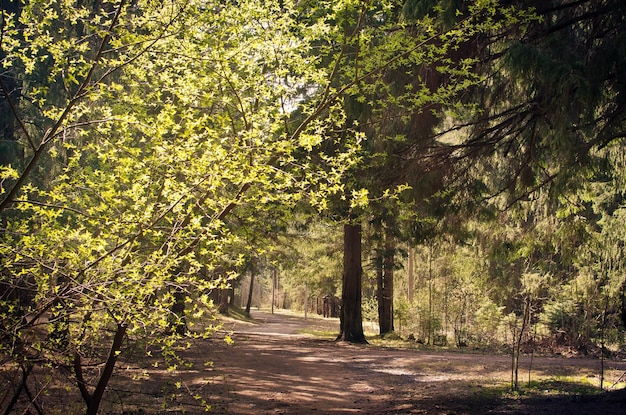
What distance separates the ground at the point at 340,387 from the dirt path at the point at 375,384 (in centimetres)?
2

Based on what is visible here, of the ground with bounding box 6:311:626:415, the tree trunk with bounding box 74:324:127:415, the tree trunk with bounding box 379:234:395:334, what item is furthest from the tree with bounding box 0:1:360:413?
the tree trunk with bounding box 379:234:395:334

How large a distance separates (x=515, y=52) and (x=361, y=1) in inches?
75.4

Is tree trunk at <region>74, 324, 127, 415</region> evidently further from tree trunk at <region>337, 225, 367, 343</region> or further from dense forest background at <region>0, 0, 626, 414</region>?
tree trunk at <region>337, 225, 367, 343</region>

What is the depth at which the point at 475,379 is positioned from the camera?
35.2 feet

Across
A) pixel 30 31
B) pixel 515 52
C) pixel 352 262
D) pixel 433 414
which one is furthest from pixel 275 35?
pixel 352 262

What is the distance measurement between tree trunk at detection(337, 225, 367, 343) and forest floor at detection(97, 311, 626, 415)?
275cm

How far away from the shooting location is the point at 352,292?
18.4m

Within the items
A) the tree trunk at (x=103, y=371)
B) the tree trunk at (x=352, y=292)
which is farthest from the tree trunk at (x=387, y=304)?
the tree trunk at (x=103, y=371)

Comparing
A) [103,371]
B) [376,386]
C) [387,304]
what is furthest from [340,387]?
[387,304]

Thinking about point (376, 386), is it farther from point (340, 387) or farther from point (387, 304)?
point (387, 304)

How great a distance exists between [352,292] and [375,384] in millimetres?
7736

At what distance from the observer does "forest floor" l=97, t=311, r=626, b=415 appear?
7633mm

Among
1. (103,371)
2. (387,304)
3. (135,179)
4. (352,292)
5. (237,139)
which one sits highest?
(237,139)

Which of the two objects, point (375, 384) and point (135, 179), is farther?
point (375, 384)
